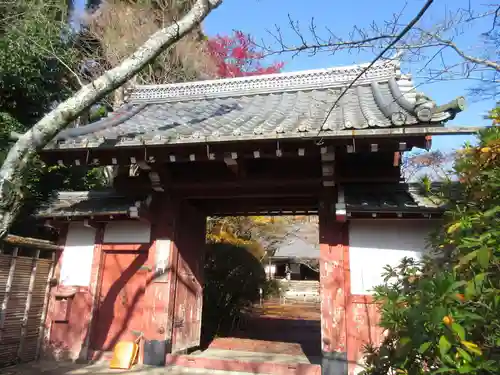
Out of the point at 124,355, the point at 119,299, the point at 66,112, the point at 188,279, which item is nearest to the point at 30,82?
the point at 119,299

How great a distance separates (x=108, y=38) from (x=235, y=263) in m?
10.7

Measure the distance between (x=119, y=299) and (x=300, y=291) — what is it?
776 inches

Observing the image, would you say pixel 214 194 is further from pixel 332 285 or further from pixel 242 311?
pixel 242 311

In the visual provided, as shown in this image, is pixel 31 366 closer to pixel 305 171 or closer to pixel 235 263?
pixel 305 171

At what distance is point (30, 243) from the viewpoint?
5934 millimetres

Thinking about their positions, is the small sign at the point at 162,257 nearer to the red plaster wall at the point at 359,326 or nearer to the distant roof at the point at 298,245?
the red plaster wall at the point at 359,326

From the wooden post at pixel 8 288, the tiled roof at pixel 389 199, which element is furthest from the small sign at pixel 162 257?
the tiled roof at pixel 389 199

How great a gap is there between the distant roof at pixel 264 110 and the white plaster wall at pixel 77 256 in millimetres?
1884

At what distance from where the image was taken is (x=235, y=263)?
11.1 meters

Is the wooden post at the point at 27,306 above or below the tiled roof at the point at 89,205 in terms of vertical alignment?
below

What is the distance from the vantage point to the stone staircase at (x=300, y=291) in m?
22.9

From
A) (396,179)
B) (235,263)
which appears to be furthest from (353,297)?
(235,263)

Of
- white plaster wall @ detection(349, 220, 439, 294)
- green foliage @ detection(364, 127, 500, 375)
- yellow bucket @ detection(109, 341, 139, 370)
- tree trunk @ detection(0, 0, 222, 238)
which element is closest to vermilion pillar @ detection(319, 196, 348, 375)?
white plaster wall @ detection(349, 220, 439, 294)

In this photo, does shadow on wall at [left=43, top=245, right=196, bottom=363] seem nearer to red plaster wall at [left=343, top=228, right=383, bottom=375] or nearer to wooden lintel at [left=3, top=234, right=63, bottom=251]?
wooden lintel at [left=3, top=234, right=63, bottom=251]
